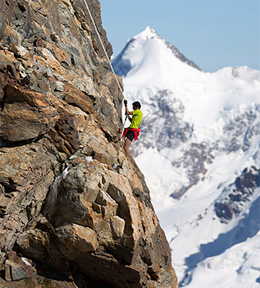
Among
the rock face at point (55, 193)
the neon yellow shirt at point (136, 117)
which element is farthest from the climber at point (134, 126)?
the rock face at point (55, 193)

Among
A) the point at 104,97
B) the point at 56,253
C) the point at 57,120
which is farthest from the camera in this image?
the point at 104,97

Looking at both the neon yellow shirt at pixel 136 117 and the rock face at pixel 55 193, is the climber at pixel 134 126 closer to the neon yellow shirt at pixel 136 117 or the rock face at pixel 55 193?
the neon yellow shirt at pixel 136 117

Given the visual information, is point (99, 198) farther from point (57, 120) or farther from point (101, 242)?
point (57, 120)

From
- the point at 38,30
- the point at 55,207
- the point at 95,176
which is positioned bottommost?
the point at 55,207

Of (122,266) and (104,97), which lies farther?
(104,97)

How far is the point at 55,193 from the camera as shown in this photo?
17312 millimetres

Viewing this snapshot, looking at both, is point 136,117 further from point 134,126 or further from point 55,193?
point 55,193

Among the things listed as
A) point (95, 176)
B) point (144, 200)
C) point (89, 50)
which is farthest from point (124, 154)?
point (89, 50)

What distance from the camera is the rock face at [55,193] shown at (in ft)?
55.3

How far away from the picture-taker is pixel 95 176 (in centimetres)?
1733

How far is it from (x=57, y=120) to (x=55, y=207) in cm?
346

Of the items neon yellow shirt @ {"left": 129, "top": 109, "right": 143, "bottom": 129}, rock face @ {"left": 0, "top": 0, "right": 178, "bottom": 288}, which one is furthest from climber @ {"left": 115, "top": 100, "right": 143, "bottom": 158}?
rock face @ {"left": 0, "top": 0, "right": 178, "bottom": 288}

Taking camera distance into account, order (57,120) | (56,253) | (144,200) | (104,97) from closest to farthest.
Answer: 1. (56,253)
2. (57,120)
3. (144,200)
4. (104,97)

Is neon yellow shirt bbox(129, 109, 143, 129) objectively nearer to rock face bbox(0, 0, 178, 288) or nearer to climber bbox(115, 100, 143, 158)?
climber bbox(115, 100, 143, 158)
